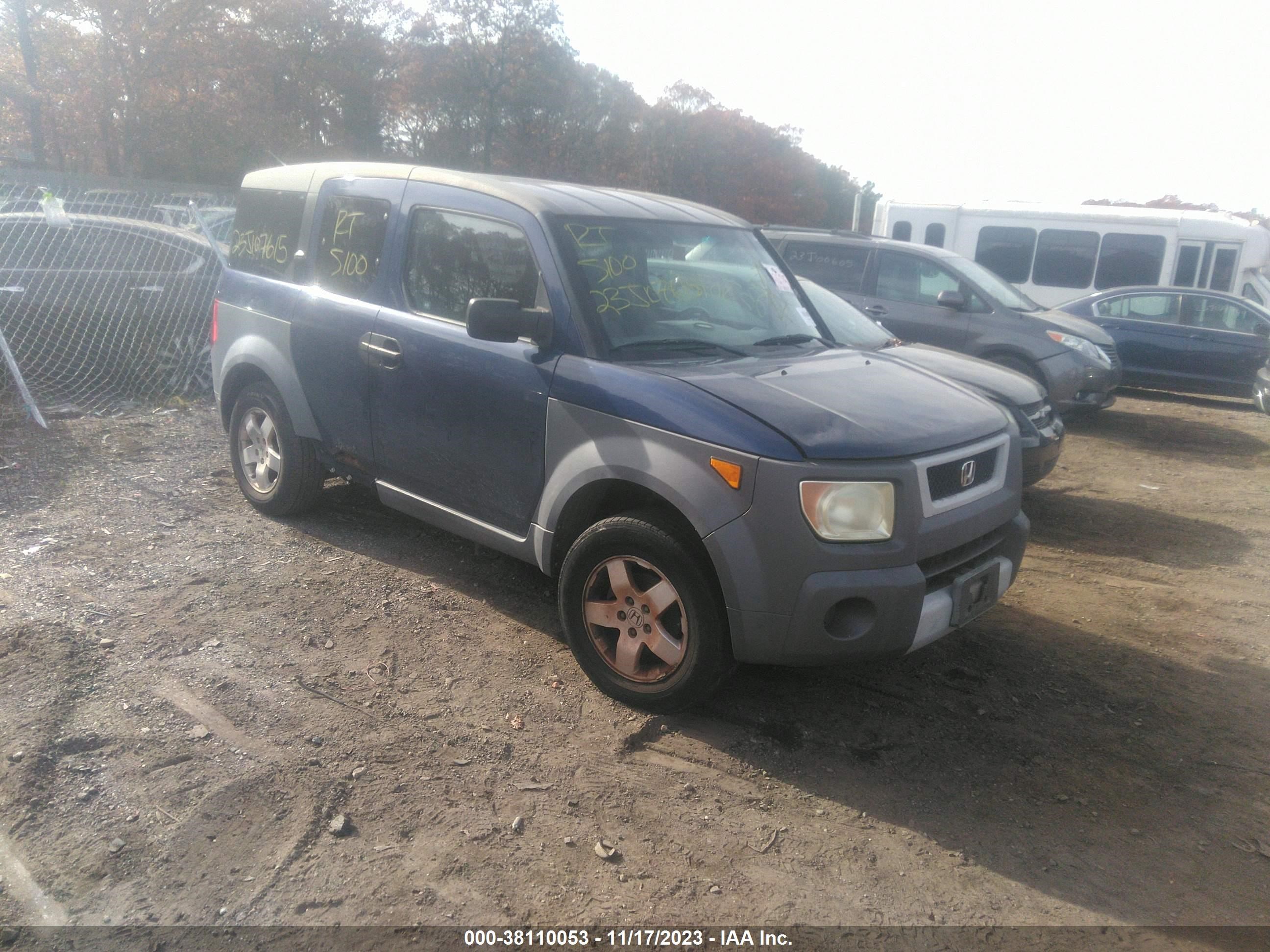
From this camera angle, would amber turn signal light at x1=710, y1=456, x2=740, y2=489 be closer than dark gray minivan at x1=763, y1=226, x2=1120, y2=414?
Yes

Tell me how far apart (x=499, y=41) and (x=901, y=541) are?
38649 millimetres

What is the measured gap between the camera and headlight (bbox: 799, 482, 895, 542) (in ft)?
10.9

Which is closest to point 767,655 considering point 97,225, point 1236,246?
point 97,225

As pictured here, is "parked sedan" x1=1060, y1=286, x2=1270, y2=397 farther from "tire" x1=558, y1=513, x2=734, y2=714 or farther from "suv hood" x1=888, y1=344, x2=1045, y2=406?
"tire" x1=558, y1=513, x2=734, y2=714

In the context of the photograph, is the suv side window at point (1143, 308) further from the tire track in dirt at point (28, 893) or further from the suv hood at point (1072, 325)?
the tire track in dirt at point (28, 893)

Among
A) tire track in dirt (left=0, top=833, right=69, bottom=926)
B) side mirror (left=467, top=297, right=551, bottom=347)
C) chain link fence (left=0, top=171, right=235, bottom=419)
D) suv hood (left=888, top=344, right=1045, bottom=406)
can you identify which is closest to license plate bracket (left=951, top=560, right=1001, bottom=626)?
side mirror (left=467, top=297, right=551, bottom=347)

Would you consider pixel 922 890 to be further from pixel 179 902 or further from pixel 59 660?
pixel 59 660

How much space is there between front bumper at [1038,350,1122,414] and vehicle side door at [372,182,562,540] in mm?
6758

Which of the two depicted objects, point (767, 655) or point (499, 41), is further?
point (499, 41)

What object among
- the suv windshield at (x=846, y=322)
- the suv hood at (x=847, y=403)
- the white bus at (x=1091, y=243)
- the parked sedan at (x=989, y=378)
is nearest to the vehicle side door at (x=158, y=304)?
the suv windshield at (x=846, y=322)

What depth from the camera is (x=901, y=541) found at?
3.42m

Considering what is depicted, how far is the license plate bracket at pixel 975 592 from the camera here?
12.0ft

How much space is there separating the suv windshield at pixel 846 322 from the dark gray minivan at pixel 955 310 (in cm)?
228

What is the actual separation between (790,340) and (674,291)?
0.64 meters
